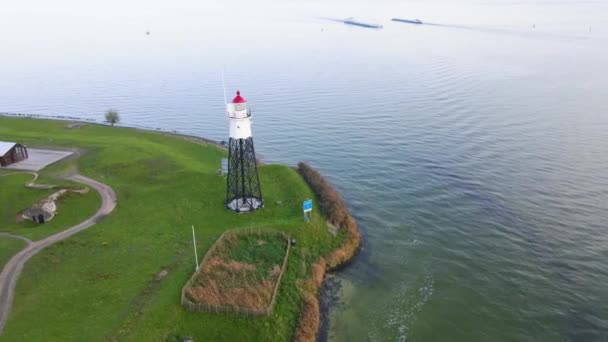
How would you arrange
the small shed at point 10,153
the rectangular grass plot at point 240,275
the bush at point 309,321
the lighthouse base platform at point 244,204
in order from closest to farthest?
1. the bush at point 309,321
2. the rectangular grass plot at point 240,275
3. the lighthouse base platform at point 244,204
4. the small shed at point 10,153

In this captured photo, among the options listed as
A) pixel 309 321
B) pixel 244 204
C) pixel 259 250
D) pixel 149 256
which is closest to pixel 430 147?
pixel 244 204

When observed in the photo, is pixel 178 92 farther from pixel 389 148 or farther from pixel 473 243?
pixel 473 243

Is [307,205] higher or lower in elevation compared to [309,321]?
higher

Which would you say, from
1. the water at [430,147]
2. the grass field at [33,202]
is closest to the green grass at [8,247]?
the grass field at [33,202]

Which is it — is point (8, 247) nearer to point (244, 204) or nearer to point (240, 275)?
point (240, 275)

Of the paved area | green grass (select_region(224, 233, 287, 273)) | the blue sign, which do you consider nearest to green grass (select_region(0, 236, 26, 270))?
green grass (select_region(224, 233, 287, 273))

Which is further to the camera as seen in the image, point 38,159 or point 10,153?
point 38,159

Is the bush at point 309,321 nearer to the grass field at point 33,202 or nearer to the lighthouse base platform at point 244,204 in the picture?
the lighthouse base platform at point 244,204
